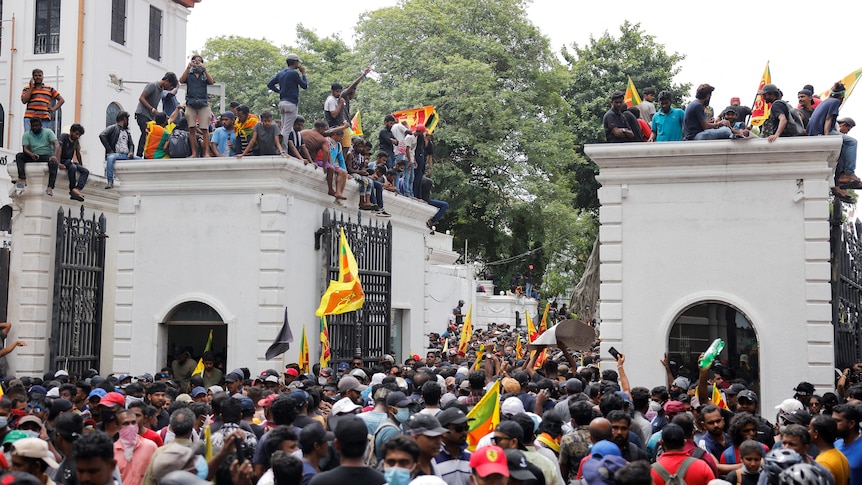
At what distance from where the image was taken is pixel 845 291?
19.1 m

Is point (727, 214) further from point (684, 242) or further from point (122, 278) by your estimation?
point (122, 278)

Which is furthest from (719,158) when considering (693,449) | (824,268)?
(693,449)

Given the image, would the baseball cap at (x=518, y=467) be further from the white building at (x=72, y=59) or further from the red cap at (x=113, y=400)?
the white building at (x=72, y=59)

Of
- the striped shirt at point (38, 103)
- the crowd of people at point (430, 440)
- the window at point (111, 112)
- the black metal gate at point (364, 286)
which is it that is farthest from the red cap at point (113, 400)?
the window at point (111, 112)

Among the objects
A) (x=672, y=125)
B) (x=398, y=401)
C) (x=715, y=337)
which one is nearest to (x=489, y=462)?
(x=398, y=401)

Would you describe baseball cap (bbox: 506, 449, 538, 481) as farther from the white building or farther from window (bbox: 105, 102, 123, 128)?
window (bbox: 105, 102, 123, 128)

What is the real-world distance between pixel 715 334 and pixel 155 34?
110 ft

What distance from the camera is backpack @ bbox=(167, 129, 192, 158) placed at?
1912 cm

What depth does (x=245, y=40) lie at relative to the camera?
54.4 metres

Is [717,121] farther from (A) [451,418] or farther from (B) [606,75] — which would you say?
(B) [606,75]

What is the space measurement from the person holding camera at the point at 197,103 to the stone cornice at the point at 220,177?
45 centimetres

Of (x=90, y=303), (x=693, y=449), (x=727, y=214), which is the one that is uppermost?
(x=727, y=214)

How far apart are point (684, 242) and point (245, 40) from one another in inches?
1646

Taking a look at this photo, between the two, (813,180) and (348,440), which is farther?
(813,180)
